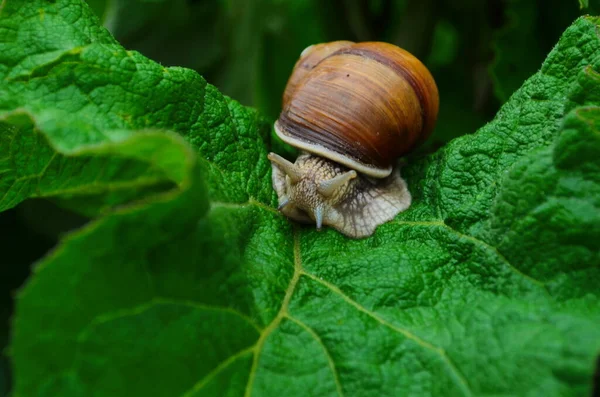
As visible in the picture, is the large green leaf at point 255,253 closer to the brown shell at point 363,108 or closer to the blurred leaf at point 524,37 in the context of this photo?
the brown shell at point 363,108

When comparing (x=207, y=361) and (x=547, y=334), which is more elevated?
(x=547, y=334)

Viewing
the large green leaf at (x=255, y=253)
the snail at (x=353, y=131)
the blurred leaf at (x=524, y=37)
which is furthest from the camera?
the blurred leaf at (x=524, y=37)

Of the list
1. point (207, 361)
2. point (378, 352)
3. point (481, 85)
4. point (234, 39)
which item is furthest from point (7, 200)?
point (481, 85)

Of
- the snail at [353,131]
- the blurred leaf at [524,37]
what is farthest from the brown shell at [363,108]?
the blurred leaf at [524,37]

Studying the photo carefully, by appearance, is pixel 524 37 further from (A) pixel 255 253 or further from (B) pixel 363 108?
(A) pixel 255 253

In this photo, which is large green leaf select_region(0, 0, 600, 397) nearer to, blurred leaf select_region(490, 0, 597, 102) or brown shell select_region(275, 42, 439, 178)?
brown shell select_region(275, 42, 439, 178)

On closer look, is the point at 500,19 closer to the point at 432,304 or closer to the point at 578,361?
the point at 432,304

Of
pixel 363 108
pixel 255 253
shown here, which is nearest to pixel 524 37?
pixel 363 108
